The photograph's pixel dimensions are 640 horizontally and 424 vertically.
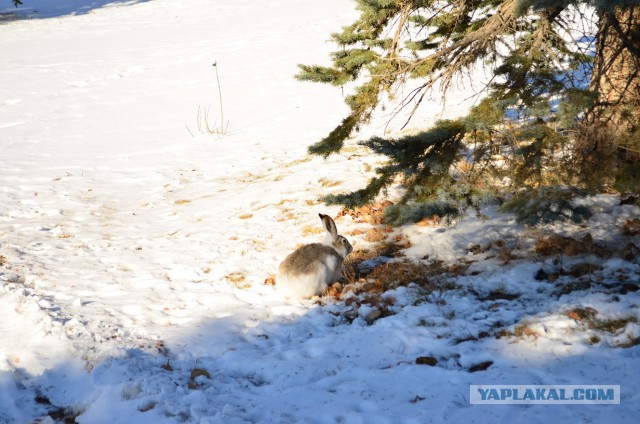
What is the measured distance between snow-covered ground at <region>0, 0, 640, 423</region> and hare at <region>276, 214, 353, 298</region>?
19 cm

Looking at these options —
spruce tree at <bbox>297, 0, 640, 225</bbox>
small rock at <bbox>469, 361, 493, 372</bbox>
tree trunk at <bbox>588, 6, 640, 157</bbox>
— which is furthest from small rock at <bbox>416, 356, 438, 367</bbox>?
tree trunk at <bbox>588, 6, 640, 157</bbox>

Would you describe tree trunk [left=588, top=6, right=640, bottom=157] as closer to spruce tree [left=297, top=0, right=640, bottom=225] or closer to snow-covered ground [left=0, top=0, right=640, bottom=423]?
spruce tree [left=297, top=0, right=640, bottom=225]

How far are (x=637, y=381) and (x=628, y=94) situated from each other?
3365 millimetres

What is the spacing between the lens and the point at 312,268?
258 inches

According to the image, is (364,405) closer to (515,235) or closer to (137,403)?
(137,403)

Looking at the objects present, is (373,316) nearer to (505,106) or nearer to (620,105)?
(505,106)

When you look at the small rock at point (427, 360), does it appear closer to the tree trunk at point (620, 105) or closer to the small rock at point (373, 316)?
the small rock at point (373, 316)

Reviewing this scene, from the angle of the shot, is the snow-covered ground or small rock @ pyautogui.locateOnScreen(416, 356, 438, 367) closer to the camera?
the snow-covered ground

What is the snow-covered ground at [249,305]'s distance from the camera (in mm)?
4578

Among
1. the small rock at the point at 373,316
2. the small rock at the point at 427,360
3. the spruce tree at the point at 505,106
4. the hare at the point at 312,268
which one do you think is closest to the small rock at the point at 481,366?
the small rock at the point at 427,360

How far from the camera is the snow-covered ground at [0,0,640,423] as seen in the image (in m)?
4.58

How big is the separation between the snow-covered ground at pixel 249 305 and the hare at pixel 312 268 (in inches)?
7.3

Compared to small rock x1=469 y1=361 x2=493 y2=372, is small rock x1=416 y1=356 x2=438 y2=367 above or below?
below

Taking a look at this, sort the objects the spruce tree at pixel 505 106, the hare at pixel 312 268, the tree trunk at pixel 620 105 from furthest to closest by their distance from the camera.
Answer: the hare at pixel 312 268 < the tree trunk at pixel 620 105 < the spruce tree at pixel 505 106
